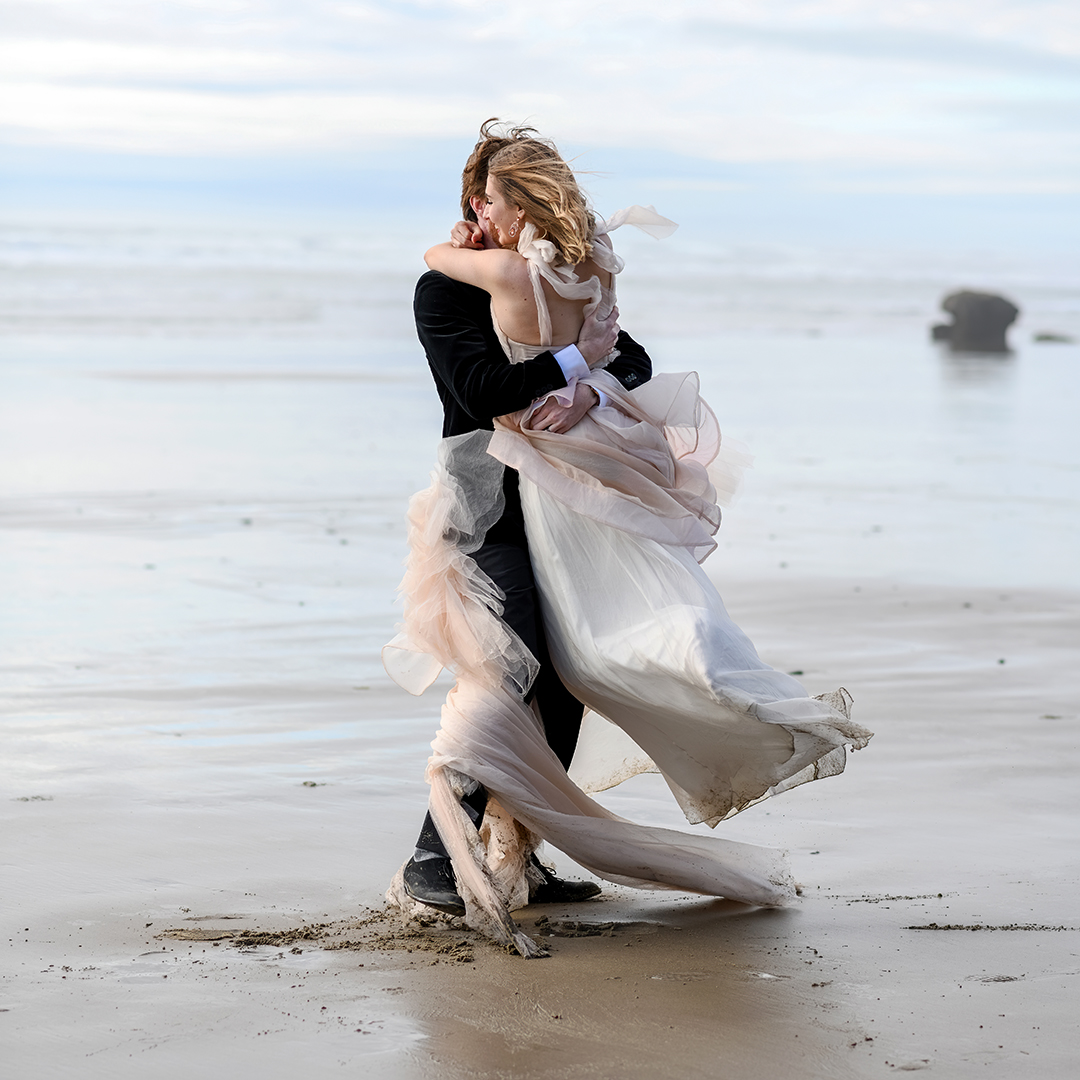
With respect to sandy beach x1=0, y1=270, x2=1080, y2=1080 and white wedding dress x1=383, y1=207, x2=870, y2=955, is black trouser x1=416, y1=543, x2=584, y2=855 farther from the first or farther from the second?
sandy beach x1=0, y1=270, x2=1080, y2=1080

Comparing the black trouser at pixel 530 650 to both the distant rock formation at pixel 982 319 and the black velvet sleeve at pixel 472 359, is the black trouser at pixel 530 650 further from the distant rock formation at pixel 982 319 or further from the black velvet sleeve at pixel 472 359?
the distant rock formation at pixel 982 319

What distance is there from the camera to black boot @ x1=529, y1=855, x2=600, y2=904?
4031 mm

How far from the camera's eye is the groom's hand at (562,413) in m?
3.82

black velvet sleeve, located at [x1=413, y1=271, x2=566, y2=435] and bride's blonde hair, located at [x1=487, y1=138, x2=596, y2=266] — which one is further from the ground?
bride's blonde hair, located at [x1=487, y1=138, x2=596, y2=266]

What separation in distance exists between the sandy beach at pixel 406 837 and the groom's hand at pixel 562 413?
4.16ft

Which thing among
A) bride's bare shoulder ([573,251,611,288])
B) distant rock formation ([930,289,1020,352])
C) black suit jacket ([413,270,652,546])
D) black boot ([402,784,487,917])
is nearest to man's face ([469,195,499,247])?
black suit jacket ([413,270,652,546])

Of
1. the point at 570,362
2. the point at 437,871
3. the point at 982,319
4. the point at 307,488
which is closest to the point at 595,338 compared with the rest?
the point at 570,362

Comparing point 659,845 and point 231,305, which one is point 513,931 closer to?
point 659,845

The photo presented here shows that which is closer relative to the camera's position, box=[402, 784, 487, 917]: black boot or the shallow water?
box=[402, 784, 487, 917]: black boot

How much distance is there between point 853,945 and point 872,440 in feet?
36.3

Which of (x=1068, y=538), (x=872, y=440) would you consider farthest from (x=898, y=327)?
(x=1068, y=538)

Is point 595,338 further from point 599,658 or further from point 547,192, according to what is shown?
point 599,658

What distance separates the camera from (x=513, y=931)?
3.55 meters

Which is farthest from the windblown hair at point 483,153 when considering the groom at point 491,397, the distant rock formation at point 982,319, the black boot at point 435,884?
A: the distant rock formation at point 982,319
